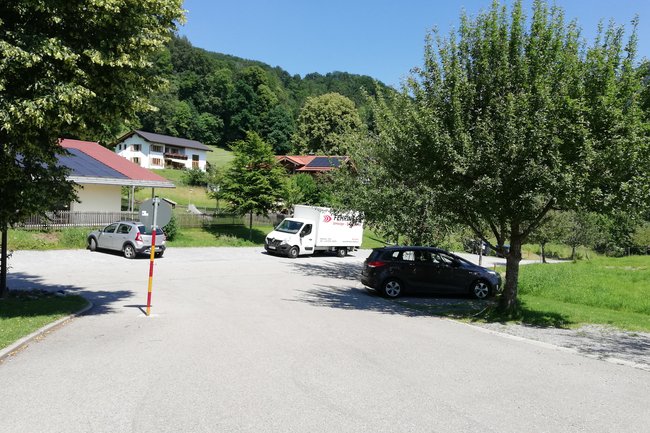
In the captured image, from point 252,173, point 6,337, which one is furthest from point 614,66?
point 252,173

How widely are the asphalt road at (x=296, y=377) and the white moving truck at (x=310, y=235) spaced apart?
16878mm

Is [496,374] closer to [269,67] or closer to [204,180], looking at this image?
[204,180]

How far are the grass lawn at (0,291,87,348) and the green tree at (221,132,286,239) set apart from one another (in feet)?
72.1

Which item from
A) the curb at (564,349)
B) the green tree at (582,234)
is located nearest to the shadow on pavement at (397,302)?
the curb at (564,349)

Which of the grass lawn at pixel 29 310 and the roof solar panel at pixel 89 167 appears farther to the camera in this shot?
the roof solar panel at pixel 89 167

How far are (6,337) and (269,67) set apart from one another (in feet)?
514

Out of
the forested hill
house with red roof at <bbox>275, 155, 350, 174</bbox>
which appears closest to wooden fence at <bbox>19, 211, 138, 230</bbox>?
house with red roof at <bbox>275, 155, 350, 174</bbox>

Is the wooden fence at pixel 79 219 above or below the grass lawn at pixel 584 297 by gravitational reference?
above

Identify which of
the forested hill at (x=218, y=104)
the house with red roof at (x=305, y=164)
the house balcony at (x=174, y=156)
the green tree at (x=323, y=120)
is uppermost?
the forested hill at (x=218, y=104)

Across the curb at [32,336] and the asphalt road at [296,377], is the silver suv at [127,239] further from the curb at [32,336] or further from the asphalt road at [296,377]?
the curb at [32,336]

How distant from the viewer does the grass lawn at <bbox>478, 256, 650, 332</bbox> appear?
13.9m

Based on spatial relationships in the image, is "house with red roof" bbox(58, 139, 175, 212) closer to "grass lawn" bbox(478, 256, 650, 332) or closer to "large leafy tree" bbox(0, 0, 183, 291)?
"large leafy tree" bbox(0, 0, 183, 291)

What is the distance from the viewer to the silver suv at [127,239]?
23.9m

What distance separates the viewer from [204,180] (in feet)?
203
